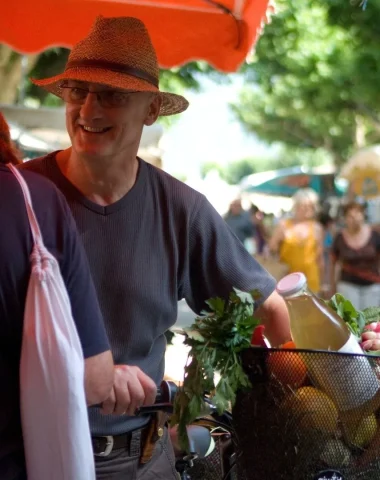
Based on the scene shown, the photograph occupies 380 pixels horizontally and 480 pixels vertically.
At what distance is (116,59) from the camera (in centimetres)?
310

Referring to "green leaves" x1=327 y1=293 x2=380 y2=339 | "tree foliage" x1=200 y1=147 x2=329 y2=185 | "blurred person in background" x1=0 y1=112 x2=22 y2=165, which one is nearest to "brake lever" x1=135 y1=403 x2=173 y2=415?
"green leaves" x1=327 y1=293 x2=380 y2=339

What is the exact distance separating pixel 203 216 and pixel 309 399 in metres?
1.04

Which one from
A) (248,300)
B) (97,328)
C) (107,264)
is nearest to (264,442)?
(248,300)

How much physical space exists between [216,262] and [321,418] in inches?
38.6

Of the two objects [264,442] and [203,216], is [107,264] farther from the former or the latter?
[264,442]

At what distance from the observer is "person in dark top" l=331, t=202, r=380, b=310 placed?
12391 mm

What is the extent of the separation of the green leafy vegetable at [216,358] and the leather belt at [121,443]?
0.55 m

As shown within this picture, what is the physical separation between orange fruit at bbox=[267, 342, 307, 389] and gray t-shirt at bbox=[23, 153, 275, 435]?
72 centimetres

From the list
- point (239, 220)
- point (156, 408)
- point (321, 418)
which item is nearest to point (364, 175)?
point (239, 220)

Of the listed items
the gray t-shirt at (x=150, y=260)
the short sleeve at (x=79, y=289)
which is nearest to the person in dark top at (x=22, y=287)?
the short sleeve at (x=79, y=289)

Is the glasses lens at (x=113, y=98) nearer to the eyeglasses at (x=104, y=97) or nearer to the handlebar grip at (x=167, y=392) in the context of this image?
the eyeglasses at (x=104, y=97)

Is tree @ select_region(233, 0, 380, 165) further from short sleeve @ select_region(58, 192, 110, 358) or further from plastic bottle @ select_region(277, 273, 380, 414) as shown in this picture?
short sleeve @ select_region(58, 192, 110, 358)

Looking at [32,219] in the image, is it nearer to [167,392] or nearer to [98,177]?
[167,392]

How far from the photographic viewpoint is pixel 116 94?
3.12 metres
